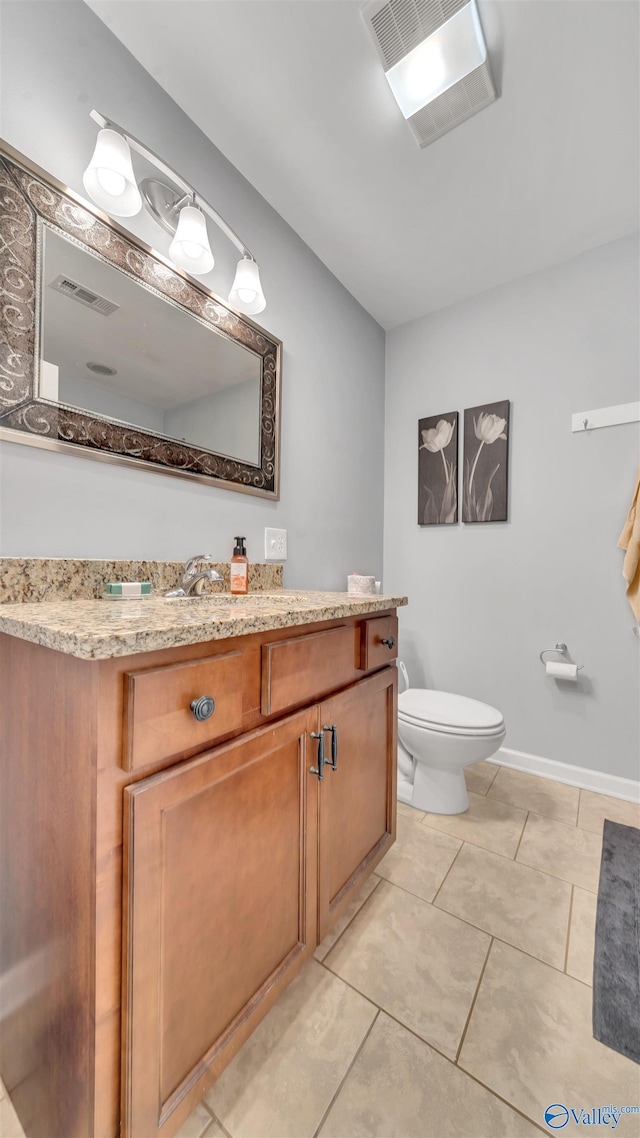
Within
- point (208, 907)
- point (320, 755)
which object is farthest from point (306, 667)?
point (208, 907)

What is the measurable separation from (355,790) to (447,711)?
69 cm

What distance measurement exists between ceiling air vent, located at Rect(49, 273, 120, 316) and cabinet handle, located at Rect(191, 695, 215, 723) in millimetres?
1034

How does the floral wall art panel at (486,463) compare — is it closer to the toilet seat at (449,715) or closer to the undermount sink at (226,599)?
the toilet seat at (449,715)

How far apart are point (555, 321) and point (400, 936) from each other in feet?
8.13

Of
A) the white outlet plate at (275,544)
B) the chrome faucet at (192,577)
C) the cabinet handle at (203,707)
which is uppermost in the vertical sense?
the white outlet plate at (275,544)

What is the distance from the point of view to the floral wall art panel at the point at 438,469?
2.21 m

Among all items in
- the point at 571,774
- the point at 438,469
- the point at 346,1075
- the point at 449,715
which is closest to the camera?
the point at 346,1075

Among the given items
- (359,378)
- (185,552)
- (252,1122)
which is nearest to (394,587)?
(359,378)

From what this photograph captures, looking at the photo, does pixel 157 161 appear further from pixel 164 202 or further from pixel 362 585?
pixel 362 585

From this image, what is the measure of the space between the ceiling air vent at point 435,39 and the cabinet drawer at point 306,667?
160 centimetres

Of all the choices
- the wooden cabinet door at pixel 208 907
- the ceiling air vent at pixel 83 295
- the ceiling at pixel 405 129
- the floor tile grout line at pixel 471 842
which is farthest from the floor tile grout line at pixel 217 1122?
the ceiling at pixel 405 129

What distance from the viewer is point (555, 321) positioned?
1.93 metres

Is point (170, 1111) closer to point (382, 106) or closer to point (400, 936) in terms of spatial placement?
point (400, 936)

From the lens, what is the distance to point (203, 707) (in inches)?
24.9
